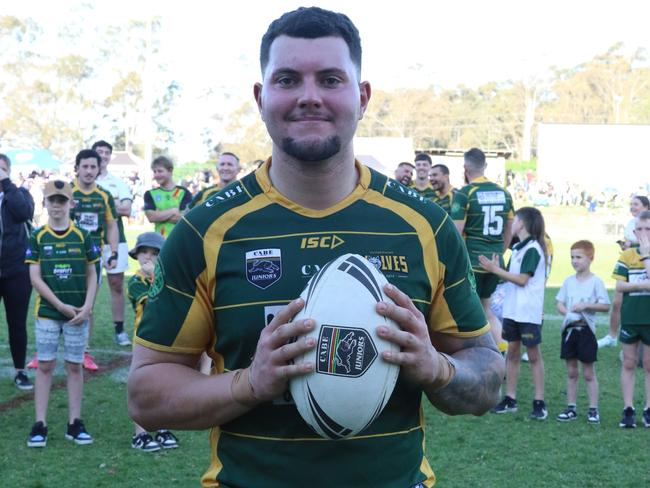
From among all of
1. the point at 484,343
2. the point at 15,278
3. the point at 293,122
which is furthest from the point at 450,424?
the point at 293,122

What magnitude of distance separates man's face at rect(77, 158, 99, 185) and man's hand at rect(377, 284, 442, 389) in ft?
27.9

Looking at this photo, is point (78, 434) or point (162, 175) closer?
point (78, 434)

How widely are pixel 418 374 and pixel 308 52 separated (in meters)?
Result: 0.98

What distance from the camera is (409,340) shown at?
227 centimetres

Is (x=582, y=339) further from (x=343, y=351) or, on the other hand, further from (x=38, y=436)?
(x=343, y=351)

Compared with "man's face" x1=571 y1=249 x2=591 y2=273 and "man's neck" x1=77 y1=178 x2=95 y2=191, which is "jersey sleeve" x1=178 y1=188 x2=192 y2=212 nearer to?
"man's neck" x1=77 y1=178 x2=95 y2=191

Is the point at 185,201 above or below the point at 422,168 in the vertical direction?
below

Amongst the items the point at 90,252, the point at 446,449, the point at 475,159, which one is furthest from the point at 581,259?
the point at 90,252

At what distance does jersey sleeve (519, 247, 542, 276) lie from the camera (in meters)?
8.84

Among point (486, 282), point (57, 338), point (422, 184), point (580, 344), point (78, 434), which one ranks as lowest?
point (78, 434)

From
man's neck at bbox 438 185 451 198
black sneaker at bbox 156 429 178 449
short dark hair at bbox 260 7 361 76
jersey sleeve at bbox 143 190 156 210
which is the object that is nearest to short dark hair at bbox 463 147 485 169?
man's neck at bbox 438 185 451 198

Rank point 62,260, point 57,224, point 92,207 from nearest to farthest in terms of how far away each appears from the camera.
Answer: point 62,260 < point 57,224 < point 92,207

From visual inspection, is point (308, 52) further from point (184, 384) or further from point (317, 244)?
point (184, 384)

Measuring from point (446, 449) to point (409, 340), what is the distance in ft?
17.7
